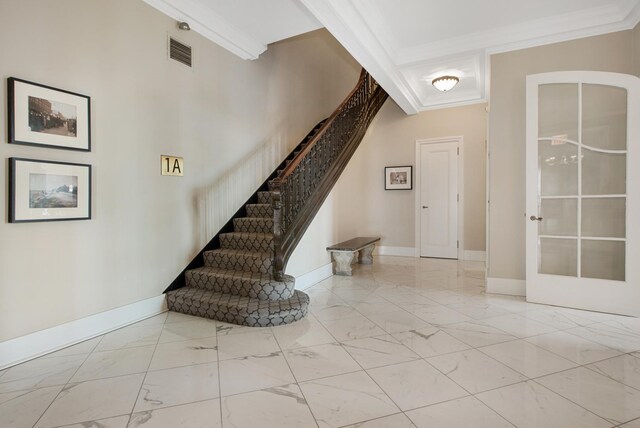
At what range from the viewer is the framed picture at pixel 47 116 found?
215 centimetres

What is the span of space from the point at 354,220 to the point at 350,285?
2.80 meters

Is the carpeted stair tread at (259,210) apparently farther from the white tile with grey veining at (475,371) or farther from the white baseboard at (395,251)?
the white baseboard at (395,251)

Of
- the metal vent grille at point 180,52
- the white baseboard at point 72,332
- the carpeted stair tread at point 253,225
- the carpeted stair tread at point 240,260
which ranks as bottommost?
the white baseboard at point 72,332

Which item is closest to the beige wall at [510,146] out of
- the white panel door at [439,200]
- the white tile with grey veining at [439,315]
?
the white tile with grey veining at [439,315]

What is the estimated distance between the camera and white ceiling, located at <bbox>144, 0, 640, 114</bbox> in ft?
10.4

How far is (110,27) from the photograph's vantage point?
8.94 ft

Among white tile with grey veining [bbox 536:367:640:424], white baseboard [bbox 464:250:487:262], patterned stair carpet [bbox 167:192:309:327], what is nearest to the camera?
white tile with grey veining [bbox 536:367:640:424]

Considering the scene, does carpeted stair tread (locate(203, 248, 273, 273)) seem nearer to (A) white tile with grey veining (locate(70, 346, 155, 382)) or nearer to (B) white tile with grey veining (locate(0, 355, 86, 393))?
(A) white tile with grey veining (locate(70, 346, 155, 382))

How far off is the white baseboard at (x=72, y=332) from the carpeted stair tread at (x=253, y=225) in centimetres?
130

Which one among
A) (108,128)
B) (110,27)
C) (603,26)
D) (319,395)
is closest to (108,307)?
(108,128)

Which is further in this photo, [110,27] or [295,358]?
[110,27]

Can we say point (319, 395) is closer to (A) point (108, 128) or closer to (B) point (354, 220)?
(A) point (108, 128)

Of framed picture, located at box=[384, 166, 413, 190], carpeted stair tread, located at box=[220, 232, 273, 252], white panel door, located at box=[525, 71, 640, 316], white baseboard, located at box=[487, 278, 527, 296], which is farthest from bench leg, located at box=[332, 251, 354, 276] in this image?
framed picture, located at box=[384, 166, 413, 190]

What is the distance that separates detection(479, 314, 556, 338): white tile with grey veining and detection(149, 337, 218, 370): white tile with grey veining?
2.35 metres
